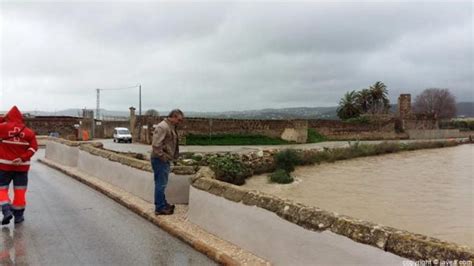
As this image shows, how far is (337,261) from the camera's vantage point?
4332mm

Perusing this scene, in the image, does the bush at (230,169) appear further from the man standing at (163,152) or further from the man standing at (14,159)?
the man standing at (14,159)

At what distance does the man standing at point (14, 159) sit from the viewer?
716 centimetres

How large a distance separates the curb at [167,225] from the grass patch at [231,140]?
30.7 m

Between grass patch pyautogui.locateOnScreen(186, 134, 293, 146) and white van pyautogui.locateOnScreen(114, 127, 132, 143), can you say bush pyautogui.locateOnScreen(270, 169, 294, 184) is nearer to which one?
grass patch pyautogui.locateOnScreen(186, 134, 293, 146)

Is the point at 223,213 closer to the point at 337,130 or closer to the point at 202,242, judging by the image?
the point at 202,242

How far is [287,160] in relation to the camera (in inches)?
1188

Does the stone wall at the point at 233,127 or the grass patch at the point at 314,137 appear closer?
the stone wall at the point at 233,127

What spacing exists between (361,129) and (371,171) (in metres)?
29.2

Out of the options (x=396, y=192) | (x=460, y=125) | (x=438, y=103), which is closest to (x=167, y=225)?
(x=396, y=192)

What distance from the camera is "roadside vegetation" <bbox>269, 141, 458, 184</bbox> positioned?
27.3 m

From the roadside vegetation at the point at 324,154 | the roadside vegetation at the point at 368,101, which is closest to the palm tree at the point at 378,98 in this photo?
the roadside vegetation at the point at 368,101

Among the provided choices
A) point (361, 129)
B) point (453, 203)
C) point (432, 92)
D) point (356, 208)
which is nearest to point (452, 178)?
point (453, 203)

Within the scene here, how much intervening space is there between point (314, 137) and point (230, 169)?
32.4m

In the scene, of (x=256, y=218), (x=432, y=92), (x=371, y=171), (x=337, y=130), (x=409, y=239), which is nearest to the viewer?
(x=409, y=239)
